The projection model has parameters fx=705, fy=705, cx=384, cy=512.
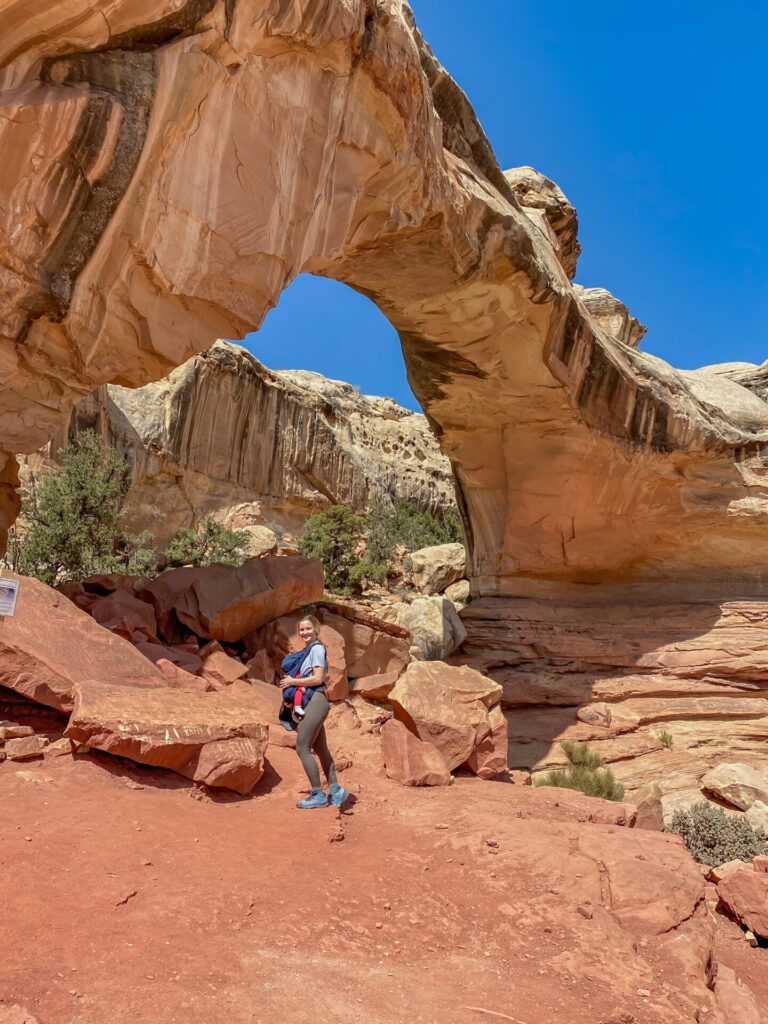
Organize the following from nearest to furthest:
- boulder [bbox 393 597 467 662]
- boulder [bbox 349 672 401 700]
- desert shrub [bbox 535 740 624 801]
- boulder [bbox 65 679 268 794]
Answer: boulder [bbox 65 679 268 794]
boulder [bbox 349 672 401 700]
desert shrub [bbox 535 740 624 801]
boulder [bbox 393 597 467 662]

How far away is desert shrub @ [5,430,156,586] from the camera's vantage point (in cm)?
1340

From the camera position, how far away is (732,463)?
1359cm

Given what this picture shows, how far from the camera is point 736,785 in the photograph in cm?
902

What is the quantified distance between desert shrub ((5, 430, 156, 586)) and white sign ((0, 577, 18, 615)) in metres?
9.24

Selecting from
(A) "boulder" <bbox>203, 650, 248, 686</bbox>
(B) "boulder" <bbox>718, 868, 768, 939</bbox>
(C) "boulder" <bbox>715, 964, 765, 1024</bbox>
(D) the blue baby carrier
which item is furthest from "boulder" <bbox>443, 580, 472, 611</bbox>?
(C) "boulder" <bbox>715, 964, 765, 1024</bbox>

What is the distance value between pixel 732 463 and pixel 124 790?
12658 mm

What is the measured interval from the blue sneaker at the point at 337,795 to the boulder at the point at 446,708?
1470mm

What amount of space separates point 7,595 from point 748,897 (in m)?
4.87

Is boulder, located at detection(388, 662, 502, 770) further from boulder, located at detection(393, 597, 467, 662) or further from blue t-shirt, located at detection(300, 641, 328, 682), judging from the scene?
boulder, located at detection(393, 597, 467, 662)

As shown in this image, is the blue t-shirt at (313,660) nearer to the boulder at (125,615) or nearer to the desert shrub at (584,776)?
the boulder at (125,615)

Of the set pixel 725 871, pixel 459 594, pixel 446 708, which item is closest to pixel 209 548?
pixel 459 594

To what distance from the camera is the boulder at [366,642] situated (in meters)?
9.14

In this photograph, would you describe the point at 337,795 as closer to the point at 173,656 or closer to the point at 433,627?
the point at 173,656

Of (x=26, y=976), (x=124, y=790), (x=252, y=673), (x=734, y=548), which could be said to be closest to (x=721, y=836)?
(x=252, y=673)
